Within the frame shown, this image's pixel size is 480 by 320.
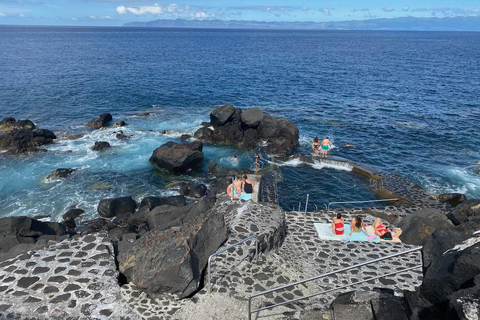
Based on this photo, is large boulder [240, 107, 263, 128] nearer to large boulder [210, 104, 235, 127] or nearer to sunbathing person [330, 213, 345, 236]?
large boulder [210, 104, 235, 127]

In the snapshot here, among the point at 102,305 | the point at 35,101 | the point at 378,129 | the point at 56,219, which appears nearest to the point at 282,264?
the point at 102,305

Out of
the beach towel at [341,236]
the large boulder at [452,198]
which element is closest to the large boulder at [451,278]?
the beach towel at [341,236]

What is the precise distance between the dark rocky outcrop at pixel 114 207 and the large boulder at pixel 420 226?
15335mm

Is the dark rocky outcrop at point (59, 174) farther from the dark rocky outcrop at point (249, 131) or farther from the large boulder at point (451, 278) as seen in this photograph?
the large boulder at point (451, 278)

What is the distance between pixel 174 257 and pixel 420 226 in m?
9.77

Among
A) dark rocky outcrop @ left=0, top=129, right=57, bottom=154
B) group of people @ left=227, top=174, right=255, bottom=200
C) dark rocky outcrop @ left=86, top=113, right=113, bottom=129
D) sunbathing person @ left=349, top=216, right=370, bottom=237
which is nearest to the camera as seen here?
sunbathing person @ left=349, top=216, right=370, bottom=237

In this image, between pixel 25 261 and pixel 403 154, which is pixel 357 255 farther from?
pixel 403 154

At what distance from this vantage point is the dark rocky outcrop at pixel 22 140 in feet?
98.9

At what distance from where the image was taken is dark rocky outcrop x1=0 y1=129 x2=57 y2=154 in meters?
30.2

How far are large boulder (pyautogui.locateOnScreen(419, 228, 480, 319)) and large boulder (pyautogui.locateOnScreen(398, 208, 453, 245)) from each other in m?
8.20

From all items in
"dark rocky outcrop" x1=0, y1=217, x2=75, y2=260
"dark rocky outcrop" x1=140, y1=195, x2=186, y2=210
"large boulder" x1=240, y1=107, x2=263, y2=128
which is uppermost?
"dark rocky outcrop" x1=0, y1=217, x2=75, y2=260

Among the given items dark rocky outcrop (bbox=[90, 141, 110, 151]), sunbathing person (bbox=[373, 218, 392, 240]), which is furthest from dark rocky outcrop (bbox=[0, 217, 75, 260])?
sunbathing person (bbox=[373, 218, 392, 240])

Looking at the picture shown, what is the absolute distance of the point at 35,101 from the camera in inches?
1833

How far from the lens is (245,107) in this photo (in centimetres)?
4638
